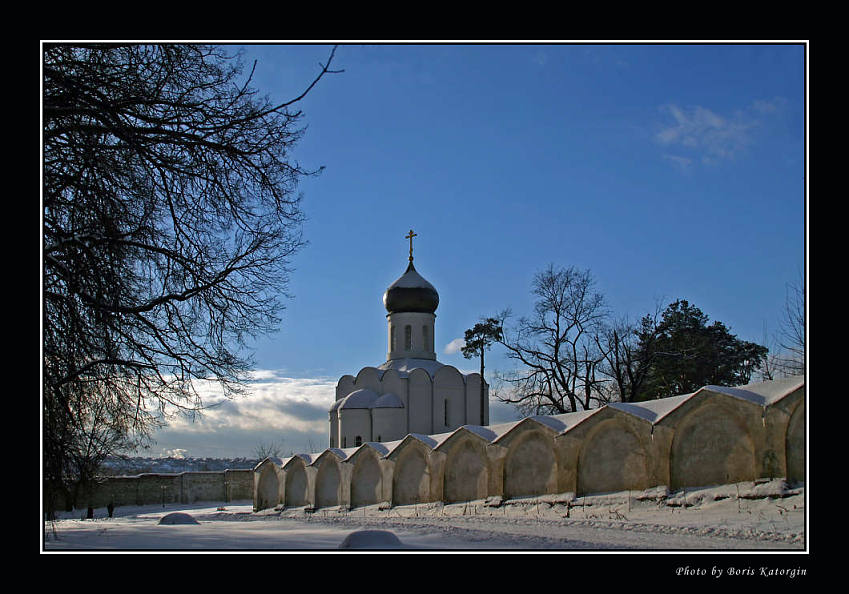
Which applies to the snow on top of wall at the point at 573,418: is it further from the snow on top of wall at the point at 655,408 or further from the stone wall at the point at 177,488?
the stone wall at the point at 177,488

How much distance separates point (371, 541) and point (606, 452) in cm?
936

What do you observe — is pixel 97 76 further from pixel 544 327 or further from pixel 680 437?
pixel 544 327

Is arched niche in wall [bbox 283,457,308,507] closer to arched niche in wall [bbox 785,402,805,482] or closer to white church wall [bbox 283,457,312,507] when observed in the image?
white church wall [bbox 283,457,312,507]

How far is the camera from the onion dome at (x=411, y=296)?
3544 centimetres

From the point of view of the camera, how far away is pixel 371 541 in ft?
32.3

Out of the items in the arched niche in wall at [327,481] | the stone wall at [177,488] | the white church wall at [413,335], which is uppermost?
the white church wall at [413,335]

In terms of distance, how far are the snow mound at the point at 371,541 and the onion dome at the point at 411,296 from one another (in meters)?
25.4

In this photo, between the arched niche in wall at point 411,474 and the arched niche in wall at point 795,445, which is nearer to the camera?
the arched niche in wall at point 795,445

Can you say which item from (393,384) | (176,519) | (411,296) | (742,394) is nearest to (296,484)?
(393,384)

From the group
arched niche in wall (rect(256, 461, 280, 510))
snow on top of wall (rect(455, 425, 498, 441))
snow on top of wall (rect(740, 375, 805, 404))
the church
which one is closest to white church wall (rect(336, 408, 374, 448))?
the church

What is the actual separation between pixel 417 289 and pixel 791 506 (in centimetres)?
2361

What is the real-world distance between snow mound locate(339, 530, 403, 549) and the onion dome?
2536 cm

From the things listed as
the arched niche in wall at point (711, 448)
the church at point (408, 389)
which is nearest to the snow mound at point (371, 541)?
the arched niche in wall at point (711, 448)

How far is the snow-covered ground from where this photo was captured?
431 inches
